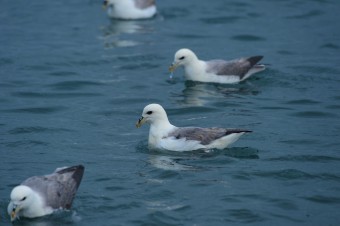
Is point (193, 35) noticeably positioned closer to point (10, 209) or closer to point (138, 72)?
point (138, 72)

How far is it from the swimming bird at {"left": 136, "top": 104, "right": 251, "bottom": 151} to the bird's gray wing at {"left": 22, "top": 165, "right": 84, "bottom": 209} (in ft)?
8.86

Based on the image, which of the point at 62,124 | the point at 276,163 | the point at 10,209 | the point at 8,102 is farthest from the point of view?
the point at 8,102

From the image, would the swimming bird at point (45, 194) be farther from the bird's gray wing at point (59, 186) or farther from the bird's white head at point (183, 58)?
the bird's white head at point (183, 58)

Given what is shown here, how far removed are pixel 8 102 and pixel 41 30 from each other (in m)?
6.25

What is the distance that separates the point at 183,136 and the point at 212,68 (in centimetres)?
485

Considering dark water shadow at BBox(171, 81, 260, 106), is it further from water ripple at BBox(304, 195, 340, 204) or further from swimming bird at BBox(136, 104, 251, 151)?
water ripple at BBox(304, 195, 340, 204)

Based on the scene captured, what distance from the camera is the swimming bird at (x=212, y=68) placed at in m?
18.7

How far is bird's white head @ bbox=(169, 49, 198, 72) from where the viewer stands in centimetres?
1869

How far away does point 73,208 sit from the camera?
1197 centimetres

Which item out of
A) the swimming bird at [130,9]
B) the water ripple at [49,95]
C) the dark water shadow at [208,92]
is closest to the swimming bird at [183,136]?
the dark water shadow at [208,92]

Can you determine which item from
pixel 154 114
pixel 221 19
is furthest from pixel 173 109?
pixel 221 19

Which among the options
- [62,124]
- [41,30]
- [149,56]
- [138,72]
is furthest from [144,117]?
[41,30]

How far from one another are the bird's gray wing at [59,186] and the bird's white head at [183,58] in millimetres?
7122

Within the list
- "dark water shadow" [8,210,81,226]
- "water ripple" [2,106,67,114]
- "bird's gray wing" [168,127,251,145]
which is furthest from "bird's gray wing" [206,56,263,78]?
"dark water shadow" [8,210,81,226]
